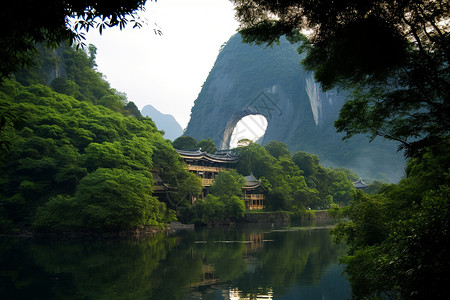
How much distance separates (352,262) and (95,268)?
999 centimetres

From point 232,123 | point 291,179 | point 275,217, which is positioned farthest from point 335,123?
point 232,123

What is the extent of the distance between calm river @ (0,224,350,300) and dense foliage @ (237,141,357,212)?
21269 mm

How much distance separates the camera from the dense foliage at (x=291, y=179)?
147ft

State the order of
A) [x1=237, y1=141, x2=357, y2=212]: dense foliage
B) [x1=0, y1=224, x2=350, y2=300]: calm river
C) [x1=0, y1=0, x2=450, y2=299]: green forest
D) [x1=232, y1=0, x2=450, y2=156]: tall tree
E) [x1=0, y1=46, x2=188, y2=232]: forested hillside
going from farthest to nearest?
1. [x1=237, y1=141, x2=357, y2=212]: dense foliage
2. [x1=0, y1=46, x2=188, y2=232]: forested hillside
3. [x1=0, y1=224, x2=350, y2=300]: calm river
4. [x1=232, y1=0, x2=450, y2=156]: tall tree
5. [x1=0, y1=0, x2=450, y2=299]: green forest

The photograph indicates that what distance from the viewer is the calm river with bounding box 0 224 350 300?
11.8 metres

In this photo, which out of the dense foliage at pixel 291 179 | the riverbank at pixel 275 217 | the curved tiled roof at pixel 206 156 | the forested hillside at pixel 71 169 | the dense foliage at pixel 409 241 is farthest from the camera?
the dense foliage at pixel 291 179

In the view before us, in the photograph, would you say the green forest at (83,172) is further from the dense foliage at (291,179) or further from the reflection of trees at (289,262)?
the reflection of trees at (289,262)

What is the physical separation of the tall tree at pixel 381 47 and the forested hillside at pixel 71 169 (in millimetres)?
19891

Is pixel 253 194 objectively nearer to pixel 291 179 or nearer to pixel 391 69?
pixel 291 179

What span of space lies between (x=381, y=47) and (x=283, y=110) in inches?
4729

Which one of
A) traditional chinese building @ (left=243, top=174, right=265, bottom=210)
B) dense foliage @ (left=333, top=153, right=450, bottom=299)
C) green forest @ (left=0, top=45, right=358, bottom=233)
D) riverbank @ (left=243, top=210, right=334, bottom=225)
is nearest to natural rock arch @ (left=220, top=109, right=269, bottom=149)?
traditional chinese building @ (left=243, top=174, right=265, bottom=210)

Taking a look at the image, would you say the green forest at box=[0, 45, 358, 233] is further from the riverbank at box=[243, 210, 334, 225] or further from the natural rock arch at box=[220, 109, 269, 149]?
the natural rock arch at box=[220, 109, 269, 149]

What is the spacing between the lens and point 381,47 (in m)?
6.09

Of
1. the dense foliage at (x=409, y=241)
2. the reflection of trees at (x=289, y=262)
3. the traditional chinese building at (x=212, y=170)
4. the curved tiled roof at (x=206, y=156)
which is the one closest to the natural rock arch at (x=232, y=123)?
the curved tiled roof at (x=206, y=156)
